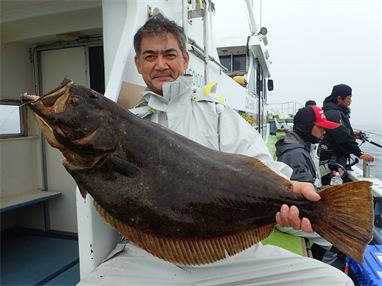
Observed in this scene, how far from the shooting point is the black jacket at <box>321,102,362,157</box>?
5355 millimetres

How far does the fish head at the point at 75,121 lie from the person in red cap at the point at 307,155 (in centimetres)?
259

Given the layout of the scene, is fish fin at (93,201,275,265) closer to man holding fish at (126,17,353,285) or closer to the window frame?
man holding fish at (126,17,353,285)

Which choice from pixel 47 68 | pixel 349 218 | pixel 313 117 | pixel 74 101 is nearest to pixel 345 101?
pixel 313 117

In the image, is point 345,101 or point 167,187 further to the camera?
point 345,101

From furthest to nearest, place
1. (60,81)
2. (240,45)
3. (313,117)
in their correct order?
(240,45) → (60,81) → (313,117)

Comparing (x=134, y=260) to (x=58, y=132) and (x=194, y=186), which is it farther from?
(x=58, y=132)

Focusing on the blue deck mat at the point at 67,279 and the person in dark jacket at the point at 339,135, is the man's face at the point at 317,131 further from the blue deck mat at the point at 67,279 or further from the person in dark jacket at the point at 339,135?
the blue deck mat at the point at 67,279

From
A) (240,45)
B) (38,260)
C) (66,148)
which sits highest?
(240,45)

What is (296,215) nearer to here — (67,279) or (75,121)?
(75,121)

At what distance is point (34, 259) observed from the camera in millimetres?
3738

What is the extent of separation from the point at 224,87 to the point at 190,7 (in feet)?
8.49

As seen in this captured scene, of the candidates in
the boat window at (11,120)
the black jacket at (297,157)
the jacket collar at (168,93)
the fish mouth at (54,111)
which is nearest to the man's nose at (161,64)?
the jacket collar at (168,93)

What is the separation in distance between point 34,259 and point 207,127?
3.43 meters

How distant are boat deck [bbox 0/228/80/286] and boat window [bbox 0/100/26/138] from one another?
5.48ft
